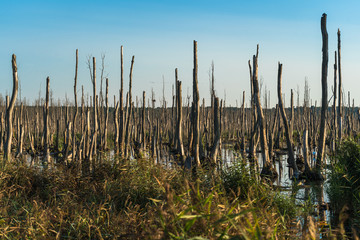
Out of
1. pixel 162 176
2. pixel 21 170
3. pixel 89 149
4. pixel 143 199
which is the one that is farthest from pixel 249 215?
pixel 89 149

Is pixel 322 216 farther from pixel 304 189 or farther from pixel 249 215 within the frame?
pixel 249 215

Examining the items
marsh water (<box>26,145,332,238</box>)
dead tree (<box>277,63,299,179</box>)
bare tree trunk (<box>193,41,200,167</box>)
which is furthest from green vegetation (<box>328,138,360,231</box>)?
bare tree trunk (<box>193,41,200,167</box>)

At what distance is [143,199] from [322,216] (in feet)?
10.8

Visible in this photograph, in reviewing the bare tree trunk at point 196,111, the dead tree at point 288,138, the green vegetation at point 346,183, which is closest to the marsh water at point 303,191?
the green vegetation at point 346,183

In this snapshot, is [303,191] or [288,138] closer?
[303,191]

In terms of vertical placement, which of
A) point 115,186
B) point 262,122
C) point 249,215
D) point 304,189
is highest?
point 262,122

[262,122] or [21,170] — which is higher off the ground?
[262,122]

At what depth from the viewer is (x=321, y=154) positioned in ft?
33.2

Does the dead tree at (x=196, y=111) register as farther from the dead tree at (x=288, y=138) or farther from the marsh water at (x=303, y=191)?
the dead tree at (x=288, y=138)

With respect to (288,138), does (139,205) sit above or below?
below

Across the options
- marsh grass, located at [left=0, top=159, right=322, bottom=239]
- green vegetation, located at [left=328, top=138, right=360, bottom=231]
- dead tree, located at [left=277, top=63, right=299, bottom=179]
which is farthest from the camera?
dead tree, located at [left=277, top=63, right=299, bottom=179]

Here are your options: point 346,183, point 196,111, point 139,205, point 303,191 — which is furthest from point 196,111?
point 139,205

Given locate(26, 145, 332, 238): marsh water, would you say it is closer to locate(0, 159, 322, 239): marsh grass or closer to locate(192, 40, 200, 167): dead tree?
locate(0, 159, 322, 239): marsh grass

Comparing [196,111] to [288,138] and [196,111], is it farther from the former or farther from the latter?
[288,138]
